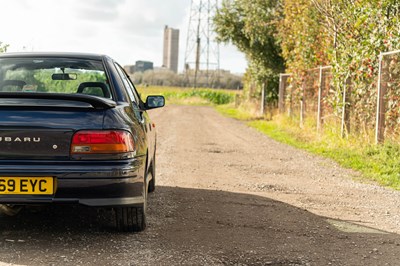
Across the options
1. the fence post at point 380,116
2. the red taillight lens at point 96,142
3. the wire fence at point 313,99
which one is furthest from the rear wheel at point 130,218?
the wire fence at point 313,99

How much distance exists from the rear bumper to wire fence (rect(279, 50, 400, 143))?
8062 millimetres

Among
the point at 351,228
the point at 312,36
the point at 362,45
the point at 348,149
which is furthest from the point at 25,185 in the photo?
the point at 312,36

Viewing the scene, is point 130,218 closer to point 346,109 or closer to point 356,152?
point 356,152

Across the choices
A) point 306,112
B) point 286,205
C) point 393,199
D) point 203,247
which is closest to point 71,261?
point 203,247

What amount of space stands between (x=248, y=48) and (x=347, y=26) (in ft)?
49.9

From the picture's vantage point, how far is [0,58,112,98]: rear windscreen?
5.73 m

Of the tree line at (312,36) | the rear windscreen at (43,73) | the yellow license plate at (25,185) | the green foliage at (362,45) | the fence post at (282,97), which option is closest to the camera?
the yellow license plate at (25,185)

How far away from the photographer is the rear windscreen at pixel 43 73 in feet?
18.8

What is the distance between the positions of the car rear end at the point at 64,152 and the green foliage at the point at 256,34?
2272 cm

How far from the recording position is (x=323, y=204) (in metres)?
7.31

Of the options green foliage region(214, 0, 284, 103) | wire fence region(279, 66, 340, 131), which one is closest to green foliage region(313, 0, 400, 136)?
wire fence region(279, 66, 340, 131)

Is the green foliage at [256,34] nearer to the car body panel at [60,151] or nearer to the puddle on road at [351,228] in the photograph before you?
the puddle on road at [351,228]

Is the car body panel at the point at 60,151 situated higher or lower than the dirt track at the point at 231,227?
higher

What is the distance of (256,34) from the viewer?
2852cm
